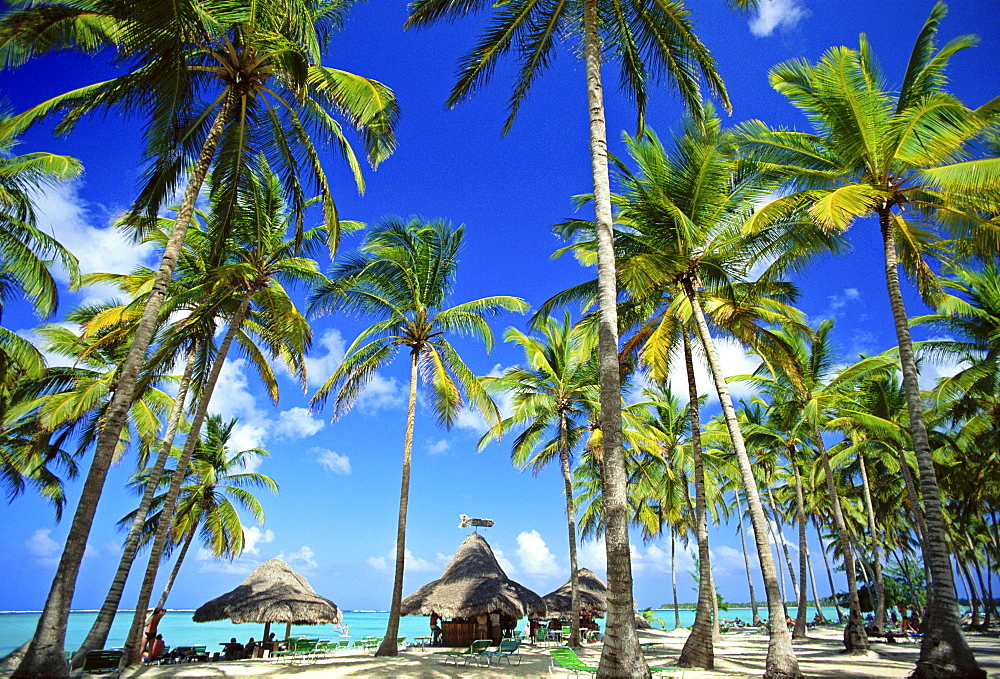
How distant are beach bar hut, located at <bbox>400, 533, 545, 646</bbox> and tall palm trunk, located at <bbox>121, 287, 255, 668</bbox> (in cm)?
758

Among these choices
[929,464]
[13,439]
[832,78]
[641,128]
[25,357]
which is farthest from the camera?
[13,439]

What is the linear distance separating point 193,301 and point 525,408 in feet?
34.2

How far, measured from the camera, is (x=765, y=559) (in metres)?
9.14

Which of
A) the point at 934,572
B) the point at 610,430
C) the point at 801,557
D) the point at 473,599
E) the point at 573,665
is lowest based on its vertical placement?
the point at 573,665

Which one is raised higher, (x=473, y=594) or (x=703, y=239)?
(x=703, y=239)

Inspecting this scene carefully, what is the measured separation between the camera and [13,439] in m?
18.2

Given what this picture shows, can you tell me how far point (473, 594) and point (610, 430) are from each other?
469 inches

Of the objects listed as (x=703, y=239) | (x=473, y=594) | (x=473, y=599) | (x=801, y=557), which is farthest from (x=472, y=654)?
(x=801, y=557)

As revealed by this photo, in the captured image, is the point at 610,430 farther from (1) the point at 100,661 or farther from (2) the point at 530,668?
(1) the point at 100,661

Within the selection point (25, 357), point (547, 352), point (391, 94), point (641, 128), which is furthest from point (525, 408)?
point (25, 357)

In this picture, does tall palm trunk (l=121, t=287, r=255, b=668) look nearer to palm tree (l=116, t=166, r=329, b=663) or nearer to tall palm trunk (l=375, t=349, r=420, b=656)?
palm tree (l=116, t=166, r=329, b=663)

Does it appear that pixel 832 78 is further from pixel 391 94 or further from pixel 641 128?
pixel 391 94

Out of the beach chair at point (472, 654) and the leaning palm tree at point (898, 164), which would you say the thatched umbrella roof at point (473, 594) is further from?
the leaning palm tree at point (898, 164)

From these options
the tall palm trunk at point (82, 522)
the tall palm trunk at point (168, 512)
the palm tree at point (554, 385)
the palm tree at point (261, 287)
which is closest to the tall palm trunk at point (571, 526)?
the palm tree at point (554, 385)
